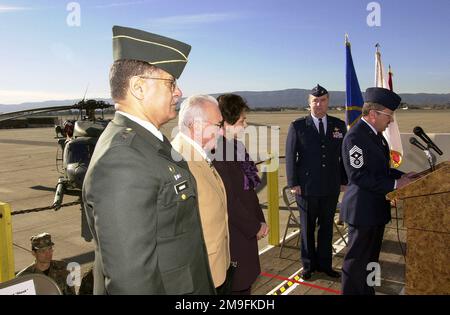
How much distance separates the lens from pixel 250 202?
2938mm

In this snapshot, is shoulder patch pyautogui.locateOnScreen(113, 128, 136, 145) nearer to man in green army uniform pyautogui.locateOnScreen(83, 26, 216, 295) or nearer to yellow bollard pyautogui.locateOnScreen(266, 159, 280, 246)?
man in green army uniform pyautogui.locateOnScreen(83, 26, 216, 295)

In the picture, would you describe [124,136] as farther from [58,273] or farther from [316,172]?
[316,172]

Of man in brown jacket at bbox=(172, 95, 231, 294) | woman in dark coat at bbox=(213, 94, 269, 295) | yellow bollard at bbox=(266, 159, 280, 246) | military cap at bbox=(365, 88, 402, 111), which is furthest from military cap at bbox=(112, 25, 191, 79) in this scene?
yellow bollard at bbox=(266, 159, 280, 246)

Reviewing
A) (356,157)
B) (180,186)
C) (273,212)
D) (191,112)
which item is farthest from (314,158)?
(180,186)

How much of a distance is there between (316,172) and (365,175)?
1173 millimetres

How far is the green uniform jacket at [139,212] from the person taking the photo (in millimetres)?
1259

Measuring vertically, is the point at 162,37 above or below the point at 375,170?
above

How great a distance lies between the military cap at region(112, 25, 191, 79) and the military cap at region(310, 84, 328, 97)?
3.23 metres

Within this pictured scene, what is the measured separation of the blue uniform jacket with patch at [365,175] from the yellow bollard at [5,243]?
314 cm

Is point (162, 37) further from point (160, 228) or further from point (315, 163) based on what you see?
point (315, 163)

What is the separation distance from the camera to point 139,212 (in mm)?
1272

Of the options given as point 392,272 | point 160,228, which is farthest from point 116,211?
point 392,272

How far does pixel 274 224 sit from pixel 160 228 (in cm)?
454

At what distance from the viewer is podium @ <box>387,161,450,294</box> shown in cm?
256
